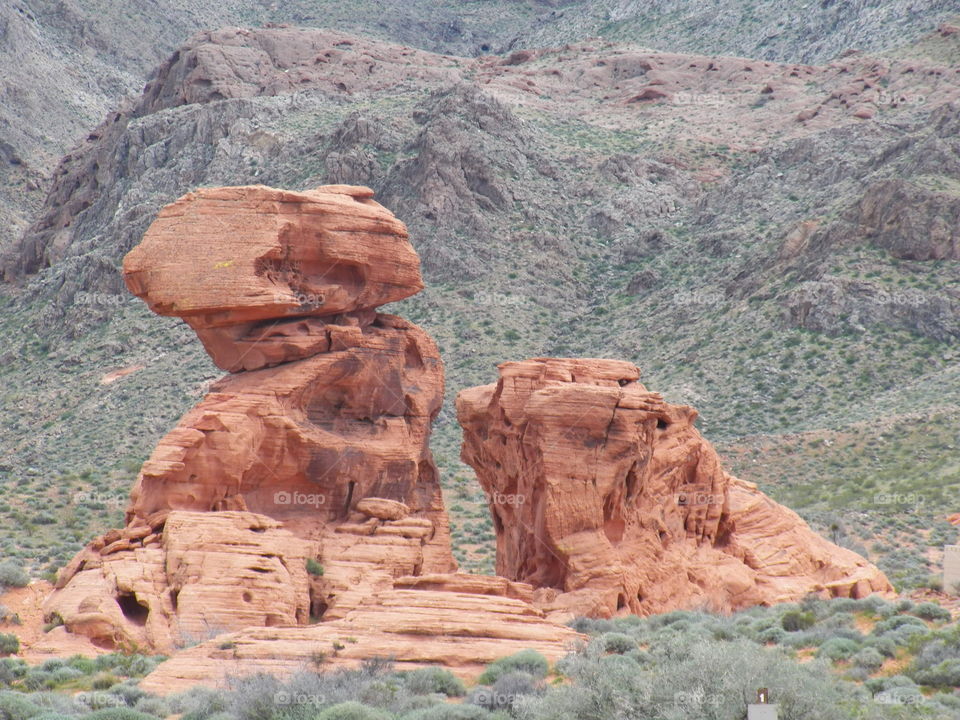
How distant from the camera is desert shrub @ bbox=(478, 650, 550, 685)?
2600cm

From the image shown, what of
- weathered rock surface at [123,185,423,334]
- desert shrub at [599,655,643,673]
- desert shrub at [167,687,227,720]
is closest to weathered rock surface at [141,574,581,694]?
desert shrub at [167,687,227,720]

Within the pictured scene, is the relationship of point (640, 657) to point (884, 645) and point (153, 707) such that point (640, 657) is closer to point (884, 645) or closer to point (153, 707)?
point (884, 645)

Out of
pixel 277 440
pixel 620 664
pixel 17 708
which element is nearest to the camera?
pixel 17 708

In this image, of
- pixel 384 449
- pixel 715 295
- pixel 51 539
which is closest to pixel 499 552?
pixel 384 449

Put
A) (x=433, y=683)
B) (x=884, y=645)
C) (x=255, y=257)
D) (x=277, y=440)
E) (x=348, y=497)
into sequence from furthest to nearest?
1. (x=348, y=497)
2. (x=255, y=257)
3. (x=277, y=440)
4. (x=884, y=645)
5. (x=433, y=683)

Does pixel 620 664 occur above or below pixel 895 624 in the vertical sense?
below

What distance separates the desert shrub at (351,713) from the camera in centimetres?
2212

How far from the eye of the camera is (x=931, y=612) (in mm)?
29688

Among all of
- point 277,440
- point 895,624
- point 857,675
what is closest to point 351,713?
point 857,675

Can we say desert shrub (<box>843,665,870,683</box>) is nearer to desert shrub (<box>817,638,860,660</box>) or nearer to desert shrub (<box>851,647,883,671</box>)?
desert shrub (<box>851,647,883,671</box>)

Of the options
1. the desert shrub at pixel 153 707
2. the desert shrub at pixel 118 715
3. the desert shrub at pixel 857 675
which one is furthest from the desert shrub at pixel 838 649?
the desert shrub at pixel 118 715

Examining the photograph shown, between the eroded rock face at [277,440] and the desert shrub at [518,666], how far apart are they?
664cm

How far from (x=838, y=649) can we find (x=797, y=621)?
383cm

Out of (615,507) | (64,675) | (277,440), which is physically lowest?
(64,675)
